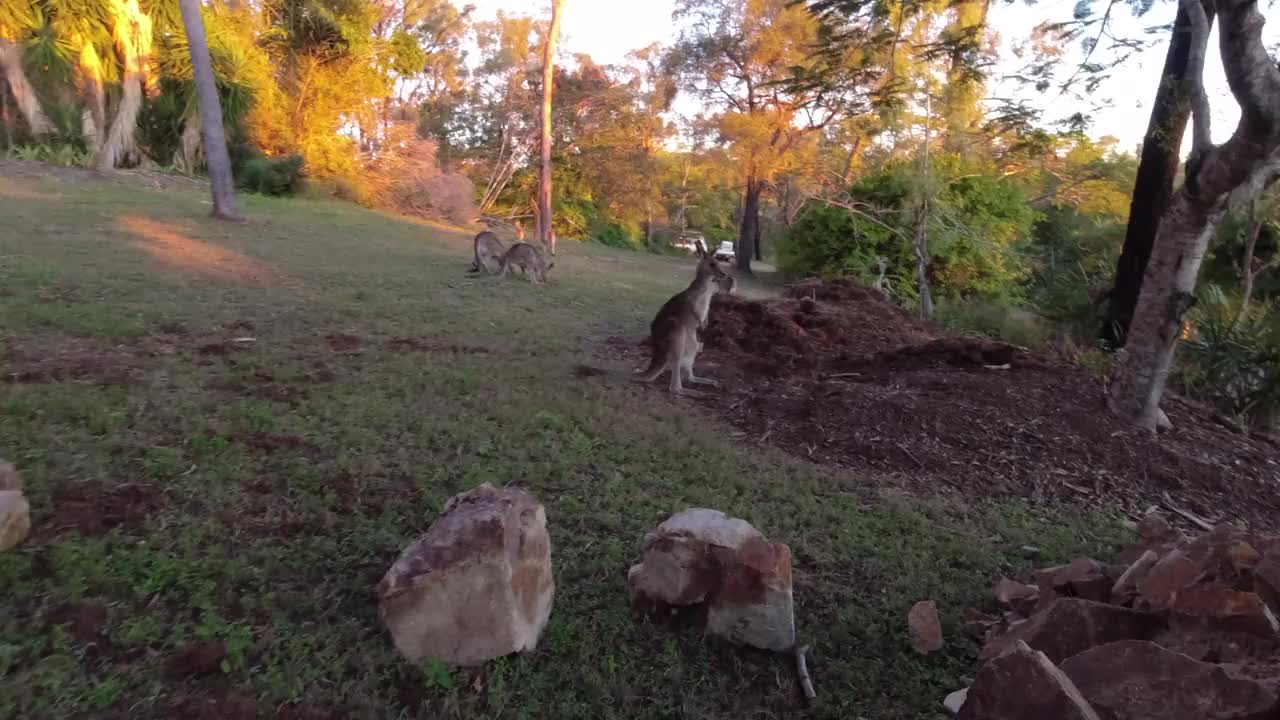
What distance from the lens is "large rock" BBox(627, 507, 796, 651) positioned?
309 centimetres

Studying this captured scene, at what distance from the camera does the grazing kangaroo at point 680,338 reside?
23.1 ft

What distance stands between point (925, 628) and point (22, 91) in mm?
26607

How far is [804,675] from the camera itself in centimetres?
→ 300

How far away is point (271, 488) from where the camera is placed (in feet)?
13.1

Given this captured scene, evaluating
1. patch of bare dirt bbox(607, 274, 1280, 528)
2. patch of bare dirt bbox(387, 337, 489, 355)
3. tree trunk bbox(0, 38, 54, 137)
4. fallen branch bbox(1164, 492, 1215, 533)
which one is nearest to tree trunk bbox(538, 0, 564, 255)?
tree trunk bbox(0, 38, 54, 137)

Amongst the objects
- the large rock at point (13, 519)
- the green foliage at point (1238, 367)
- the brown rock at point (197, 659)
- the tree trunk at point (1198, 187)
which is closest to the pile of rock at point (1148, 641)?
the brown rock at point (197, 659)

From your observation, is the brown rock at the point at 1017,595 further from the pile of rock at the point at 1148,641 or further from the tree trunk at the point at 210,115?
the tree trunk at the point at 210,115

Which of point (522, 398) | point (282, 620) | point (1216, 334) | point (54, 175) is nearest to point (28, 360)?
point (522, 398)

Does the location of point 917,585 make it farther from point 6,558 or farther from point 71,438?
point 71,438

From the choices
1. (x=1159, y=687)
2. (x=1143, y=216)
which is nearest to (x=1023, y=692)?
(x=1159, y=687)

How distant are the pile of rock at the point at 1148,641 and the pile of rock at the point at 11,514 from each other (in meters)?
3.77

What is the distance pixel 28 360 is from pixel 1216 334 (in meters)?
10.4

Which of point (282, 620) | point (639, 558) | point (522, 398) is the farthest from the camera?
point (522, 398)

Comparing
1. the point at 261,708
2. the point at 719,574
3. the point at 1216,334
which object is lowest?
the point at 261,708
